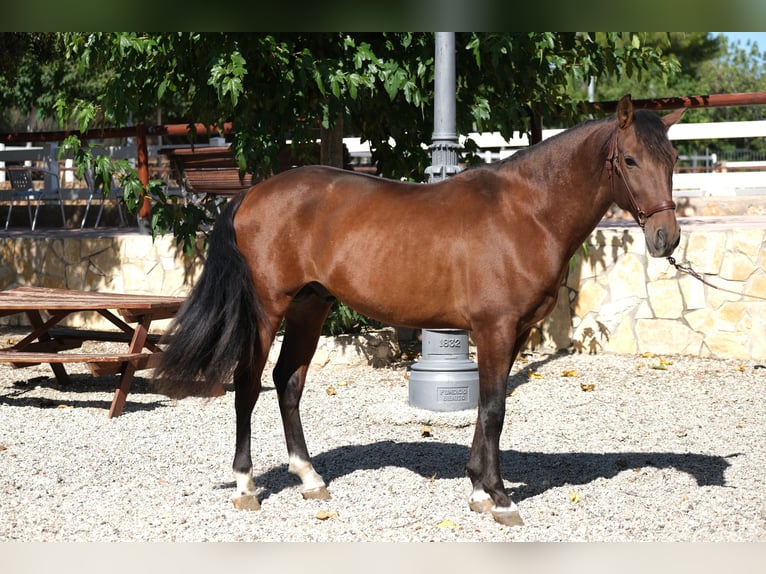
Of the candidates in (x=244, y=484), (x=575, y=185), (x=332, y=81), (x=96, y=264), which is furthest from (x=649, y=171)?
(x=96, y=264)

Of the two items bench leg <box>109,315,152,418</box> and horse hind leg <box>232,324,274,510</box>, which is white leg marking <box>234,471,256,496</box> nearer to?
horse hind leg <box>232,324,274,510</box>

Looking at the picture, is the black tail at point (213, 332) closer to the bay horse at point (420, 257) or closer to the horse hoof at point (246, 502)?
the bay horse at point (420, 257)

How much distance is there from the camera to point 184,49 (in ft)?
25.3

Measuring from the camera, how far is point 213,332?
180 inches

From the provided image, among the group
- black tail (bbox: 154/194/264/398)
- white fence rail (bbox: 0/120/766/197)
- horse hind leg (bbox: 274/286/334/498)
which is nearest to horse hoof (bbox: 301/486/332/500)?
horse hind leg (bbox: 274/286/334/498)

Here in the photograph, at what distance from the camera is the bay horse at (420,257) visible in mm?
4320

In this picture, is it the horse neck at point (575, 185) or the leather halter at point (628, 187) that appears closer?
the leather halter at point (628, 187)

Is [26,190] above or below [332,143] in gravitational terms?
below

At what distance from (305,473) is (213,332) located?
90 cm

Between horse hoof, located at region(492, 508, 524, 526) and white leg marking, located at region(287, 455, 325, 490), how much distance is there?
946 millimetres

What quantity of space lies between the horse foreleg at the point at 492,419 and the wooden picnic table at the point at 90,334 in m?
2.62

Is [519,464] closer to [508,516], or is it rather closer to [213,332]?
[508,516]

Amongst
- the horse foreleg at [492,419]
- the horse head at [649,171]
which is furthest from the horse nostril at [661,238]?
the horse foreleg at [492,419]

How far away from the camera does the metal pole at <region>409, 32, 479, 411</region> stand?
6.63 metres
